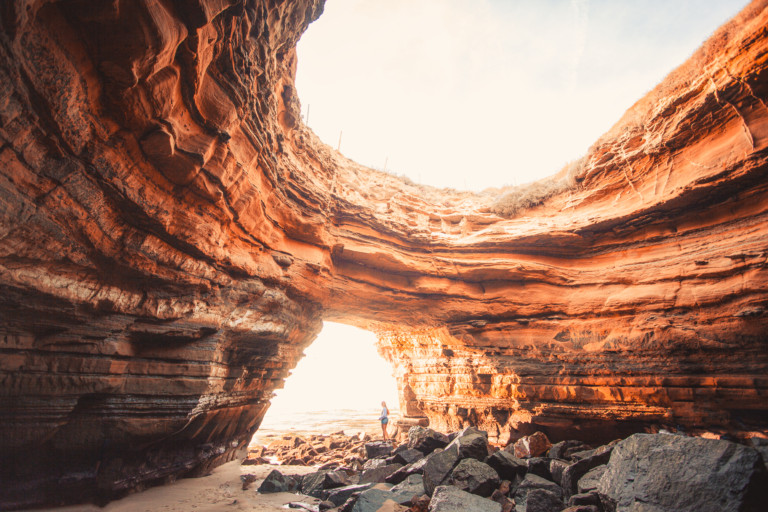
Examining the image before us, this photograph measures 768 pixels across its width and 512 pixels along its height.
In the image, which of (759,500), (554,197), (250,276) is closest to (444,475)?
(759,500)

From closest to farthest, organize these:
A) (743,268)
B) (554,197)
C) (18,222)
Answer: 1. (18,222)
2. (743,268)
3. (554,197)

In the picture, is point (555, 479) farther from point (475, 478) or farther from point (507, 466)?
point (475, 478)

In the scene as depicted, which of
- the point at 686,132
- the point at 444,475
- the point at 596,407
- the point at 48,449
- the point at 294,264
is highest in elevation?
the point at 686,132

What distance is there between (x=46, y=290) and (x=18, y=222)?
4.24 ft

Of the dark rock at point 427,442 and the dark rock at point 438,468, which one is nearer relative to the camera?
the dark rock at point 438,468

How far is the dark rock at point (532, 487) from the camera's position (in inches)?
194

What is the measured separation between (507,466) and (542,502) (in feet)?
4.24

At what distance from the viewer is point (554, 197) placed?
10117 millimetres

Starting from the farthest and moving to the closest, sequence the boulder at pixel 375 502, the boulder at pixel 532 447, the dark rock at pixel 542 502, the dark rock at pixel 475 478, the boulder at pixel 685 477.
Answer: the boulder at pixel 532 447
the dark rock at pixel 475 478
the boulder at pixel 375 502
the dark rock at pixel 542 502
the boulder at pixel 685 477

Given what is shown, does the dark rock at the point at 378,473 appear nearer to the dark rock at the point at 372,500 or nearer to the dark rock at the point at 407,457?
the dark rock at the point at 407,457

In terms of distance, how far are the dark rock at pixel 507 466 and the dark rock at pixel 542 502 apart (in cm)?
112

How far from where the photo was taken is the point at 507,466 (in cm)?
587

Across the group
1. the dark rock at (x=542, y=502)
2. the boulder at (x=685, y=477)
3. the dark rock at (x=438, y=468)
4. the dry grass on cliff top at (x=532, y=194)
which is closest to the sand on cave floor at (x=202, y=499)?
the dark rock at (x=438, y=468)

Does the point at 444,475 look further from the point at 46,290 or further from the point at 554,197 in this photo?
the point at 554,197
